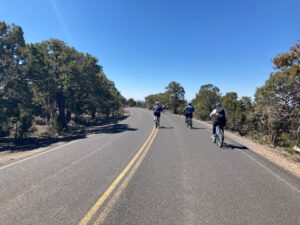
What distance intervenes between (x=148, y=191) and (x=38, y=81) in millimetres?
18937

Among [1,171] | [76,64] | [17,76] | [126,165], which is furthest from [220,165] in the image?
[76,64]

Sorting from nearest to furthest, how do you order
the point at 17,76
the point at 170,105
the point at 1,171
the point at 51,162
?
1. the point at 1,171
2. the point at 51,162
3. the point at 17,76
4. the point at 170,105

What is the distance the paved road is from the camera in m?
4.54

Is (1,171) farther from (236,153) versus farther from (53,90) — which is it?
(53,90)

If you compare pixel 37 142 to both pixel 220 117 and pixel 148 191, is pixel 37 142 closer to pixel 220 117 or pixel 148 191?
pixel 220 117

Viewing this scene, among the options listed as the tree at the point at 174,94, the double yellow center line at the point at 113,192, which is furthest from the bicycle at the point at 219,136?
the tree at the point at 174,94

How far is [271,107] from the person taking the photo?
12.3 m

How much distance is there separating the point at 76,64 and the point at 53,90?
188 inches

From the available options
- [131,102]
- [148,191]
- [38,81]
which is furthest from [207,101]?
[131,102]

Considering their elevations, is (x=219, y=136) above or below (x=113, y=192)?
above

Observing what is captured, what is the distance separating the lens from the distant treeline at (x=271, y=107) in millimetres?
11883

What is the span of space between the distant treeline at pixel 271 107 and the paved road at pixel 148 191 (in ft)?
13.1

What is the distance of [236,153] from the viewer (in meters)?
10.4

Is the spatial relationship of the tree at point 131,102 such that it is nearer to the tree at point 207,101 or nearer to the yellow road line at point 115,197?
the tree at point 207,101
